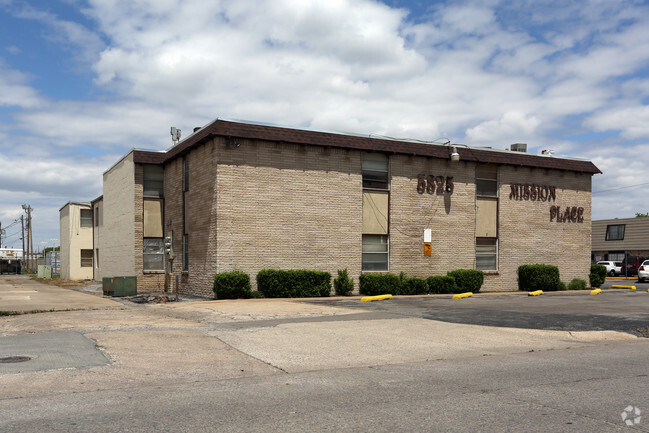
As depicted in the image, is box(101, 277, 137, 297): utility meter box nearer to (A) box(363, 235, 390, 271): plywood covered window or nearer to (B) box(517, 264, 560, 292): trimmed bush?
(A) box(363, 235, 390, 271): plywood covered window

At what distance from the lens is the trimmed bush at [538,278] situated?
97.2 ft

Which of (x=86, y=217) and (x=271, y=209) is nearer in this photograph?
(x=271, y=209)

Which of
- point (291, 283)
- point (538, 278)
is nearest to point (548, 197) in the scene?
point (538, 278)

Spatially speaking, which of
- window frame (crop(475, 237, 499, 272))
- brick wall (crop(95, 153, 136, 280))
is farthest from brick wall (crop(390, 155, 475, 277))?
brick wall (crop(95, 153, 136, 280))

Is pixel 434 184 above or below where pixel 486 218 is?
above

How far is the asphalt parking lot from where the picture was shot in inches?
576

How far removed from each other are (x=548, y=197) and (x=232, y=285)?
58.9ft

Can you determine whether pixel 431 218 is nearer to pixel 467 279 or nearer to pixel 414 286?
pixel 467 279

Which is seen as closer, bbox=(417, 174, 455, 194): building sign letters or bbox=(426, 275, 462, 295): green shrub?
bbox=(426, 275, 462, 295): green shrub

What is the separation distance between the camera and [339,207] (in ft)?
84.1

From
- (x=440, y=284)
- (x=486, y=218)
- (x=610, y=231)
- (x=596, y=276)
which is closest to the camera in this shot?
(x=440, y=284)

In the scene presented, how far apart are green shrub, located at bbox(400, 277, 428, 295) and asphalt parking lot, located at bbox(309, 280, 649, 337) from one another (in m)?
2.90

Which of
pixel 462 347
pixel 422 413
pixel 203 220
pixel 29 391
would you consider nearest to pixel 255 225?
pixel 203 220

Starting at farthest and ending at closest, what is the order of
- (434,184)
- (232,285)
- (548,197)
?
(548,197) → (434,184) → (232,285)
